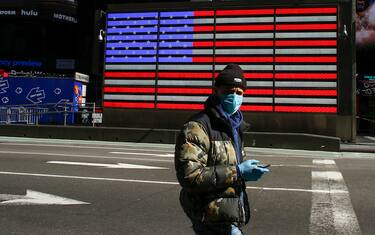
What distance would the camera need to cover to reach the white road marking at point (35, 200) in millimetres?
7879

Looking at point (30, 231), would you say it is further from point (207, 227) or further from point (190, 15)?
point (190, 15)

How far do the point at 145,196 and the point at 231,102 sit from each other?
5.56m

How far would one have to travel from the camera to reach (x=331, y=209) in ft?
24.5

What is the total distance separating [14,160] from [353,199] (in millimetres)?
8748

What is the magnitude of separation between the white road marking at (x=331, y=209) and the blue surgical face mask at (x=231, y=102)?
3.42 metres

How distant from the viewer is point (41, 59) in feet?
137

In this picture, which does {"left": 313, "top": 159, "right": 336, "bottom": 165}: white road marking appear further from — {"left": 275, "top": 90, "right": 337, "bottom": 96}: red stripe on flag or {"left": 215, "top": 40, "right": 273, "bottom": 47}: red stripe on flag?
{"left": 215, "top": 40, "right": 273, "bottom": 47}: red stripe on flag

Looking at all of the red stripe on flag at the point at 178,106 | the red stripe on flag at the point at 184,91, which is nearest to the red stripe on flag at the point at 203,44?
the red stripe on flag at the point at 184,91

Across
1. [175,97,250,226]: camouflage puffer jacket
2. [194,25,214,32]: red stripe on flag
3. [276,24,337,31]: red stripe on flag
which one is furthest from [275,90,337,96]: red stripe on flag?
[175,97,250,226]: camouflage puffer jacket

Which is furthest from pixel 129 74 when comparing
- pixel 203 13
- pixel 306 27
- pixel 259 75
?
pixel 306 27

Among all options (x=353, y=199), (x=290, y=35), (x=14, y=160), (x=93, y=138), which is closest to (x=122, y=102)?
(x=93, y=138)

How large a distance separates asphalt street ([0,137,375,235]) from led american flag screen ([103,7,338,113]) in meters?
6.22

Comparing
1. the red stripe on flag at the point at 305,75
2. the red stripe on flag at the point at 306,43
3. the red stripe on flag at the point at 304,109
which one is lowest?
the red stripe on flag at the point at 304,109

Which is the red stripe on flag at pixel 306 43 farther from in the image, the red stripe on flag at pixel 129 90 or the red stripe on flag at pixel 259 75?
the red stripe on flag at pixel 129 90
